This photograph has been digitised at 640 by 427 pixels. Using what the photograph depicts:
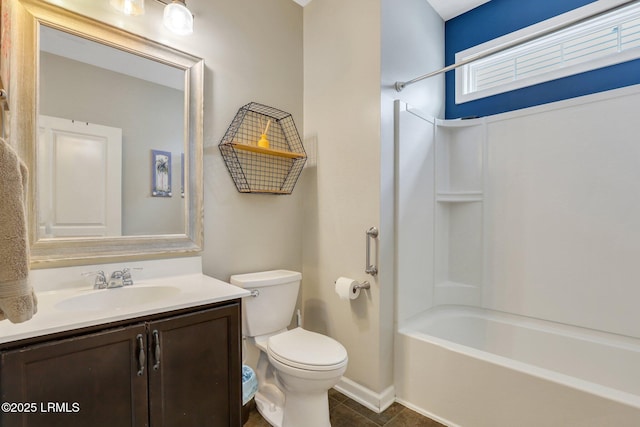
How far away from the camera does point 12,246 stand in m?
0.65

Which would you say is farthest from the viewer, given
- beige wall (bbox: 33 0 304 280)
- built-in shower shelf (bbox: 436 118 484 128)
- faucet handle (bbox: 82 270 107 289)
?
built-in shower shelf (bbox: 436 118 484 128)

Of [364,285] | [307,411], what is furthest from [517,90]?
[307,411]

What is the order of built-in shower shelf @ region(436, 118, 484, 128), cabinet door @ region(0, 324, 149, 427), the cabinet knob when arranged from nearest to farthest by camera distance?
1. cabinet door @ region(0, 324, 149, 427)
2. the cabinet knob
3. built-in shower shelf @ region(436, 118, 484, 128)

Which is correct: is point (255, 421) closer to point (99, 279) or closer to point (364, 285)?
point (364, 285)

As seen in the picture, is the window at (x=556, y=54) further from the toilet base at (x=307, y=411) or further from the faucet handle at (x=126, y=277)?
the faucet handle at (x=126, y=277)

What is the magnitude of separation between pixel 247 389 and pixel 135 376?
793mm

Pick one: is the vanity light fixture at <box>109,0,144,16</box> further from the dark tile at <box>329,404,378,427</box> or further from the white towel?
the dark tile at <box>329,404,378,427</box>

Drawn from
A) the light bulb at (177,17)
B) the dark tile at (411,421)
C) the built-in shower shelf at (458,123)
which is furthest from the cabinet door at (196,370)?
the built-in shower shelf at (458,123)

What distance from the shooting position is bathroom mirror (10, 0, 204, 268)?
1.33 m

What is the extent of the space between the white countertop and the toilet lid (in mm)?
425

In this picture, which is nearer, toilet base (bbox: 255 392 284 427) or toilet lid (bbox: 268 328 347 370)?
toilet lid (bbox: 268 328 347 370)

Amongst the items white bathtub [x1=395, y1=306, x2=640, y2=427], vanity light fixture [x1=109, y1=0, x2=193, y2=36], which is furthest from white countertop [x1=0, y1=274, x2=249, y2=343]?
vanity light fixture [x1=109, y1=0, x2=193, y2=36]

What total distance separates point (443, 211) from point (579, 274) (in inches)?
36.1

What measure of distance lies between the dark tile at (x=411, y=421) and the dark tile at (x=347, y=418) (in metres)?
0.12
